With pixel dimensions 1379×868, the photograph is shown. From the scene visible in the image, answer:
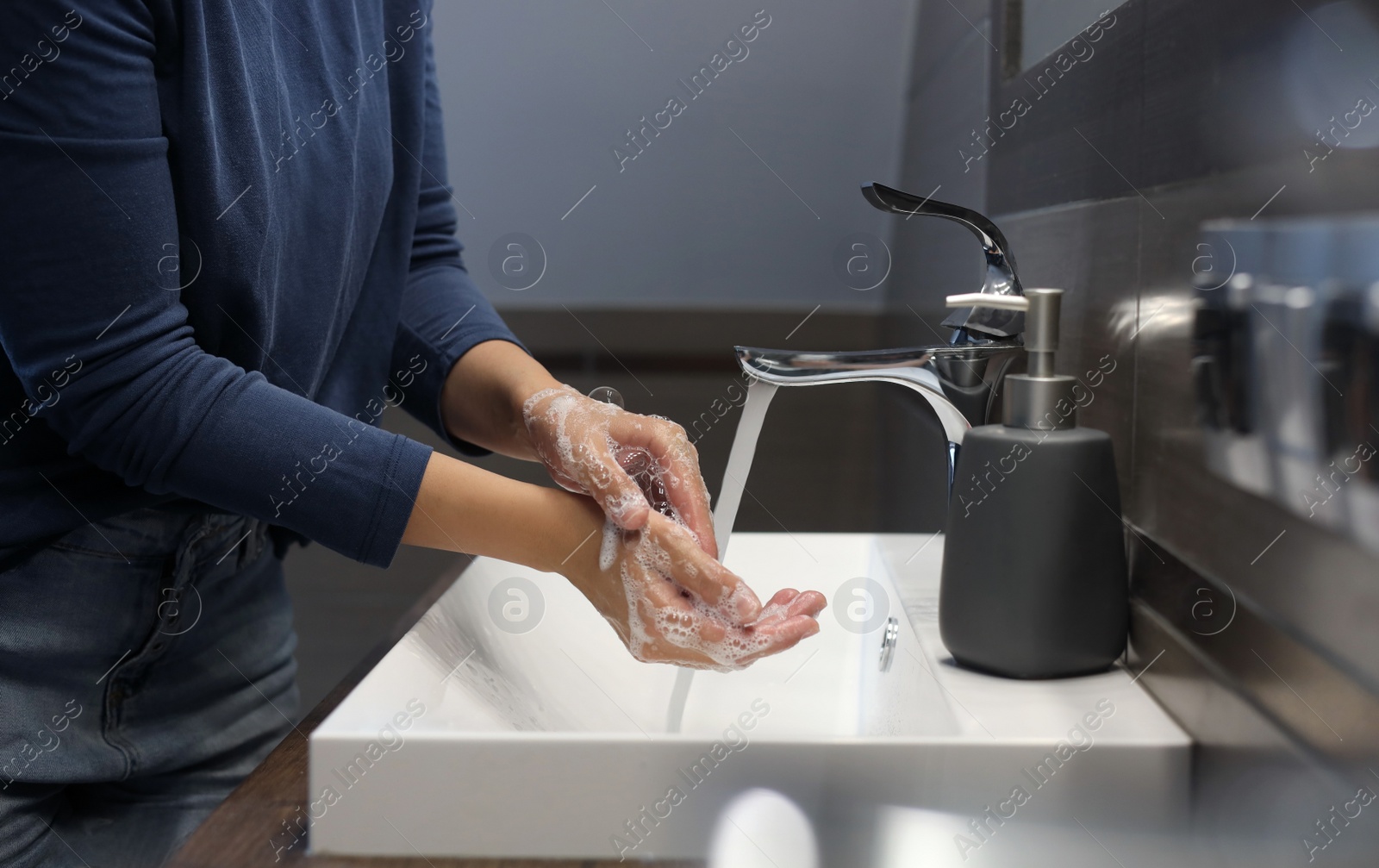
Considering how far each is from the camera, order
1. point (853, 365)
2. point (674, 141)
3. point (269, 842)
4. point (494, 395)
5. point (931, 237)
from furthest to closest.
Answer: point (674, 141) → point (931, 237) → point (494, 395) → point (853, 365) → point (269, 842)

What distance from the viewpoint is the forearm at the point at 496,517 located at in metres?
0.47

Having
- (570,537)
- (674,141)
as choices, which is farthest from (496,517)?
(674,141)

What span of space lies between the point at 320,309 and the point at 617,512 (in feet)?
0.92

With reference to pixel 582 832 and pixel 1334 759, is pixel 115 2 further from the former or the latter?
pixel 1334 759

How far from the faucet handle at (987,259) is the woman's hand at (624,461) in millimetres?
165

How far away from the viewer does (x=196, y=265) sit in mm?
521

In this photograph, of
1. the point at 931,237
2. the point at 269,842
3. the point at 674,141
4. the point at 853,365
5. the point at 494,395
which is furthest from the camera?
the point at 674,141

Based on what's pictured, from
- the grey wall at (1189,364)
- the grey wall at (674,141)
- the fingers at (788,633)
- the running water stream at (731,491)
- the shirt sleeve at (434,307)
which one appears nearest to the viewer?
the grey wall at (1189,364)

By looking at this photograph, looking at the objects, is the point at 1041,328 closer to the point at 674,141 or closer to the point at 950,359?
the point at 950,359

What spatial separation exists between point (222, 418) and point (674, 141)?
952 mm

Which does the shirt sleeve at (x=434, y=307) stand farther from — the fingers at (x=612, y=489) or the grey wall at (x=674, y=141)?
the grey wall at (x=674, y=141)

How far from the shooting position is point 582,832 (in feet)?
1.28

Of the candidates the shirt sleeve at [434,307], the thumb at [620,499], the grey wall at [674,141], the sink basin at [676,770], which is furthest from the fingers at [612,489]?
the grey wall at [674,141]

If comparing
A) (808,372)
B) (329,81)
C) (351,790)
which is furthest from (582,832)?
(329,81)
